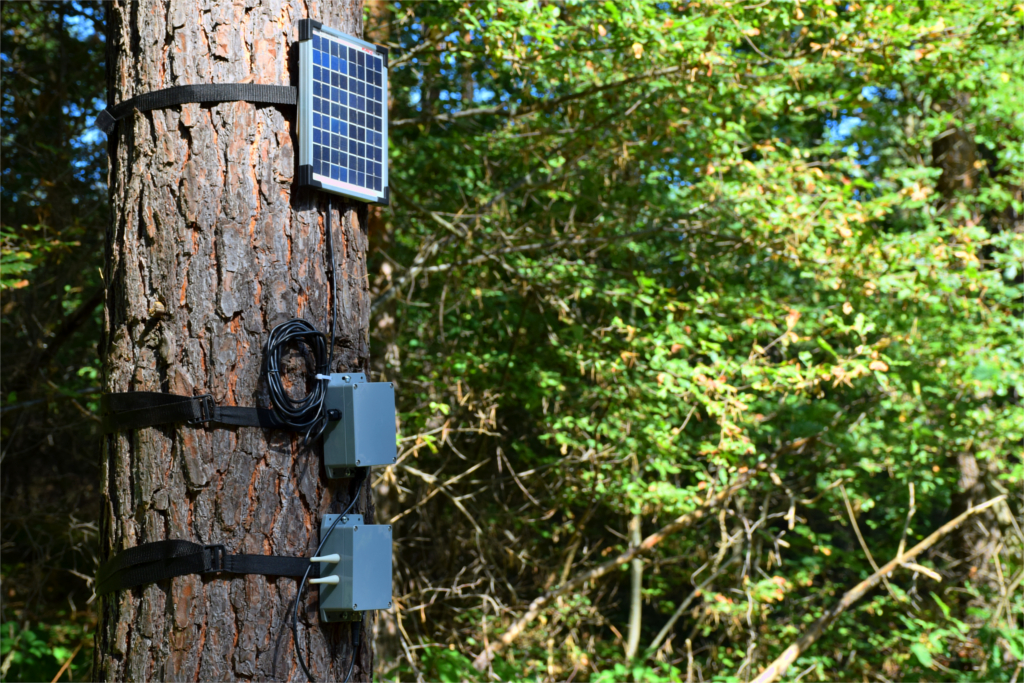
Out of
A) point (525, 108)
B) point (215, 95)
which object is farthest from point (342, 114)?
point (525, 108)

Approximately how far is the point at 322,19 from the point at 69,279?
4.52 m

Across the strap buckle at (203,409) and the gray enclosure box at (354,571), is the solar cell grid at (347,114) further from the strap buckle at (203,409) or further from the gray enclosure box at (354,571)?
the gray enclosure box at (354,571)

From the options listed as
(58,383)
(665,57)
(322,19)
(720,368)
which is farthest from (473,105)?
(322,19)

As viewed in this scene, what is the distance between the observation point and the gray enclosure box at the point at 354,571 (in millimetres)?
1810

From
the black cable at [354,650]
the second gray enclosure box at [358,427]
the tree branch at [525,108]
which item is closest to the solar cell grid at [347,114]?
the second gray enclosure box at [358,427]

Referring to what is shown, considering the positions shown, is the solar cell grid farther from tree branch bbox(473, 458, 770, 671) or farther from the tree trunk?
tree branch bbox(473, 458, 770, 671)

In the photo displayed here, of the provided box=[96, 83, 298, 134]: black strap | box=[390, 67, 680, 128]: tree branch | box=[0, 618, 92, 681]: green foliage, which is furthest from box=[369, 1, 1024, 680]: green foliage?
box=[96, 83, 298, 134]: black strap

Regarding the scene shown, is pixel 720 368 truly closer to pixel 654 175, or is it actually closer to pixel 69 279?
pixel 654 175

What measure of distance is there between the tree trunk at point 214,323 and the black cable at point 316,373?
0.08 ft

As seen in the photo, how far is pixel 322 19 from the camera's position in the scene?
204cm

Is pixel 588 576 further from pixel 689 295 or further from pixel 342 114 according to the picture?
pixel 342 114

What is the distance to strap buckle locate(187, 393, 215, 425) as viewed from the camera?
179 cm

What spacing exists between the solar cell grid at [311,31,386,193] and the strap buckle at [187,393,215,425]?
56cm

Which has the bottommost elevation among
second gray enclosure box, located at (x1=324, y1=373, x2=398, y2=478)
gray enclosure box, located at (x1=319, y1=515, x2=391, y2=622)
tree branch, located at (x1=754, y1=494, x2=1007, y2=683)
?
tree branch, located at (x1=754, y1=494, x2=1007, y2=683)
